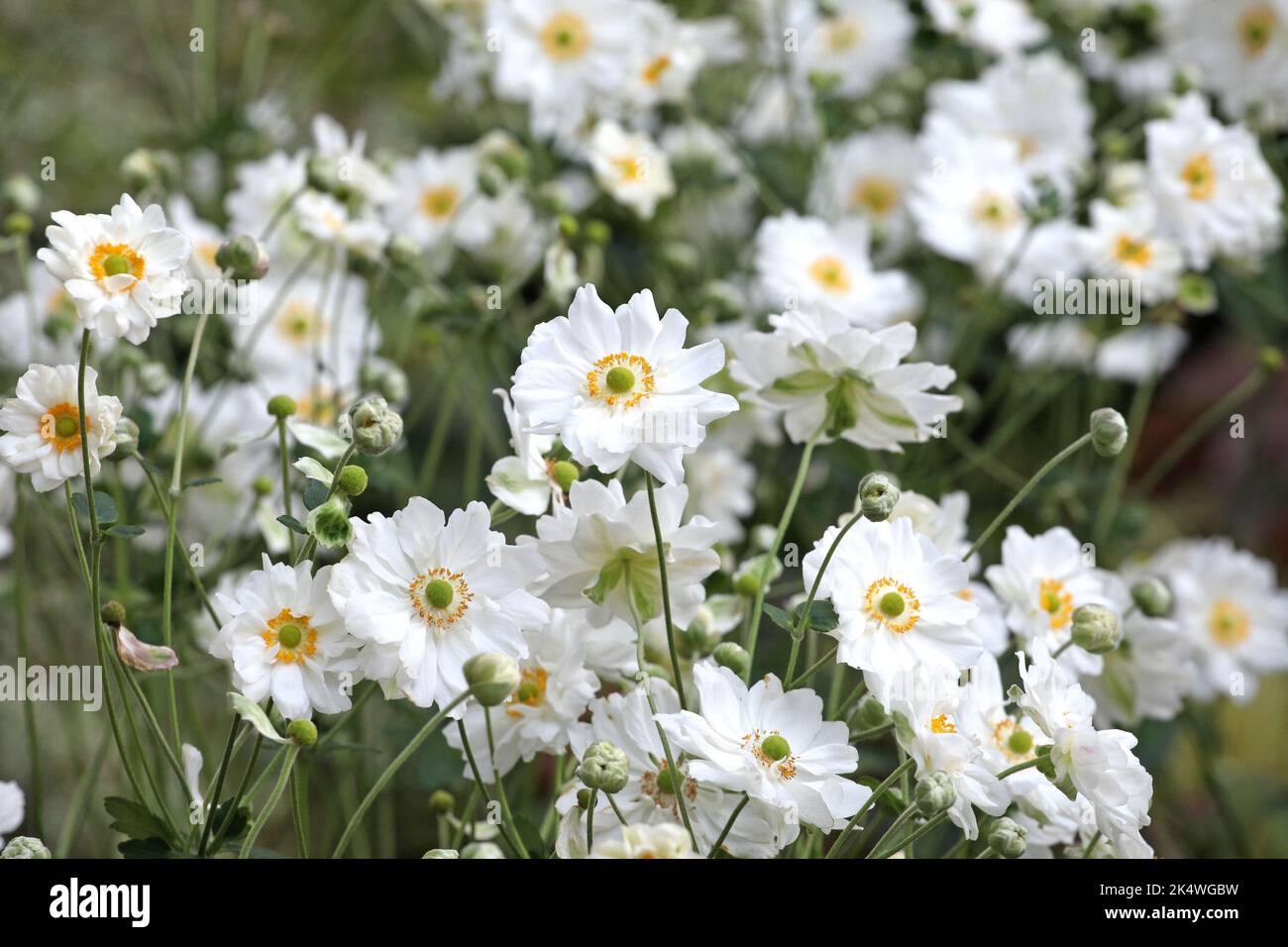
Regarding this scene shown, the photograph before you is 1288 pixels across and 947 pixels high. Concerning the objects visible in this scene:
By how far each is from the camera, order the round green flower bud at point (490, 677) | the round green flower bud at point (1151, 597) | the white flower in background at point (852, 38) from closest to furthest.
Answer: the round green flower bud at point (490, 677)
the round green flower bud at point (1151, 597)
the white flower in background at point (852, 38)

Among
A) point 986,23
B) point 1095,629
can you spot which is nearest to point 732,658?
point 1095,629

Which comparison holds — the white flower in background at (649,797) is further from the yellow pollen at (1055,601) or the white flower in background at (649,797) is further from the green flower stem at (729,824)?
the yellow pollen at (1055,601)

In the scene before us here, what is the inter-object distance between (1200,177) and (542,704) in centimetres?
59

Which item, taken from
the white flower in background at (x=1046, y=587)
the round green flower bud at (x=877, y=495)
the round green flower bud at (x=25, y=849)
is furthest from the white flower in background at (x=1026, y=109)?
the round green flower bud at (x=25, y=849)

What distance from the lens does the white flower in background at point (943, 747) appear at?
0.46 meters

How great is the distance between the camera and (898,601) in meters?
0.50

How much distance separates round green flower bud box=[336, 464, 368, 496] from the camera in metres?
0.47

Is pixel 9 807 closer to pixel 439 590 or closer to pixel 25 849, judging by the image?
pixel 25 849

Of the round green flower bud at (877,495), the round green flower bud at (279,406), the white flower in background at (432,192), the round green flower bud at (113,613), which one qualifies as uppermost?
the white flower in background at (432,192)

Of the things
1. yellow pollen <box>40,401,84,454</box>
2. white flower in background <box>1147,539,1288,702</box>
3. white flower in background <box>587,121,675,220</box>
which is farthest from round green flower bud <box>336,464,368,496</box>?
white flower in background <box>1147,539,1288,702</box>

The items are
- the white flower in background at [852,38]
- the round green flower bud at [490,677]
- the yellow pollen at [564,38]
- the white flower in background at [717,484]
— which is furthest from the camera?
the white flower in background at [852,38]

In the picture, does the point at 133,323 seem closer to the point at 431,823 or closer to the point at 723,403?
the point at 723,403

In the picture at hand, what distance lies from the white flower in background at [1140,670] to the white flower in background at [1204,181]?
29 cm
